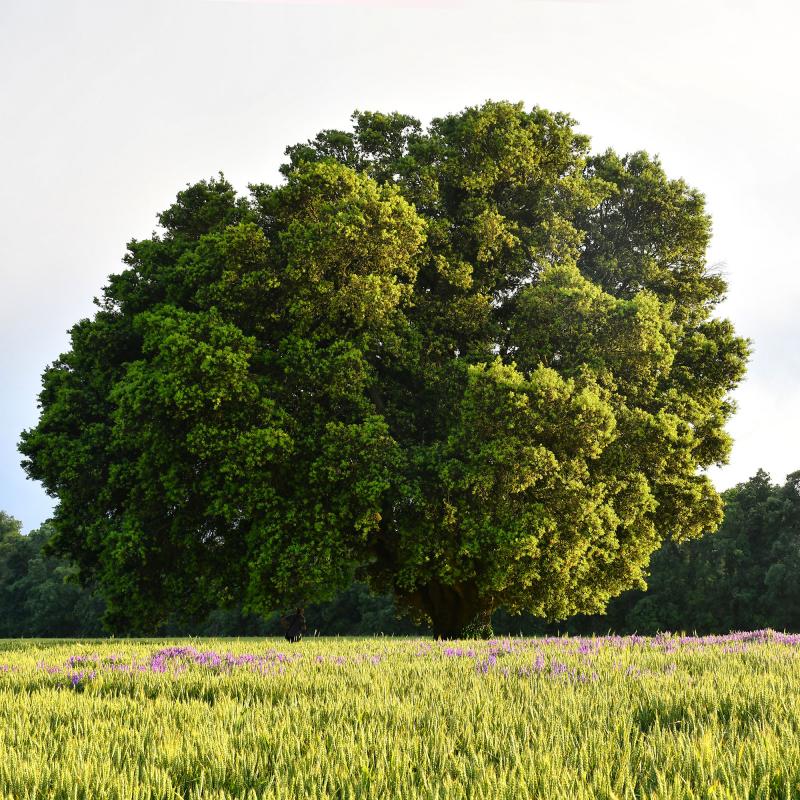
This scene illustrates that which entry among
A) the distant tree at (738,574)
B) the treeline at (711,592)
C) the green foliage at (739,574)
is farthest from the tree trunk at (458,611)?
the green foliage at (739,574)

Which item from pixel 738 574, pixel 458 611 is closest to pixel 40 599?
pixel 458 611

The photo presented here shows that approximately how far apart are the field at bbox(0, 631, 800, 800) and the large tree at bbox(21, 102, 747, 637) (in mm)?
8210

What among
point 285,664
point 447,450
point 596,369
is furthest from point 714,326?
point 285,664

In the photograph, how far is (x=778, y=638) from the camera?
1243cm

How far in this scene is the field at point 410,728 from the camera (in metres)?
3.61

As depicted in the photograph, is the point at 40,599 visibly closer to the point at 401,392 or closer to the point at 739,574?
the point at 401,392

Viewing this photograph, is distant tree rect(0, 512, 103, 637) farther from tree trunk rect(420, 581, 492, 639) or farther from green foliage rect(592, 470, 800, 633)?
tree trunk rect(420, 581, 492, 639)

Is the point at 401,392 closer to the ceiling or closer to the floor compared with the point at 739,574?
closer to the ceiling

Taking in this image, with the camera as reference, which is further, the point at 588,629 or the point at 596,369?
the point at 588,629

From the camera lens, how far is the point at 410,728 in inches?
190

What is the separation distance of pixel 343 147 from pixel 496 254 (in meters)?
6.34

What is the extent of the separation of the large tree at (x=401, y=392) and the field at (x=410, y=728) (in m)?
8.21

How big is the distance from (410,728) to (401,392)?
52.3 ft

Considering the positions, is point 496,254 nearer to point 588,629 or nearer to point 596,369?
point 596,369
